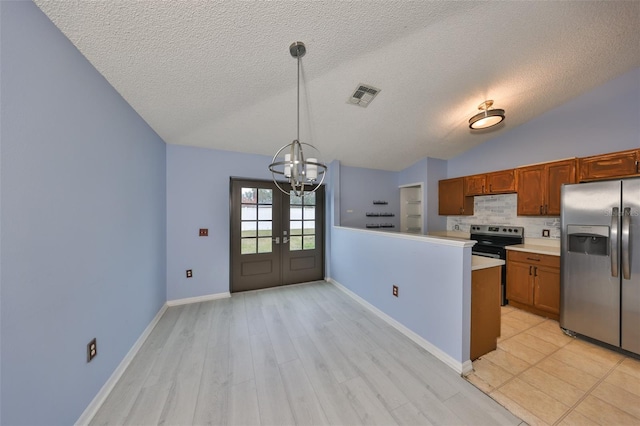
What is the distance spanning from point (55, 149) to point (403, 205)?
511 centimetres

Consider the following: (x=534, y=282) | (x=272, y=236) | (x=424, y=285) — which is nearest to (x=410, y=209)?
(x=534, y=282)

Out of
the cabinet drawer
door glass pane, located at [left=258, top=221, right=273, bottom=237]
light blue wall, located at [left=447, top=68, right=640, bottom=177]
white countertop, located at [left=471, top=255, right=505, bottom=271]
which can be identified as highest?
light blue wall, located at [left=447, top=68, right=640, bottom=177]

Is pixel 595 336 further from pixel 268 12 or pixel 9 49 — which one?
pixel 9 49

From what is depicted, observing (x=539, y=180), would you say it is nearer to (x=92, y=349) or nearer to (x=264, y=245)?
(x=264, y=245)

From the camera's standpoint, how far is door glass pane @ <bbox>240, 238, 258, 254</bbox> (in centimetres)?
360

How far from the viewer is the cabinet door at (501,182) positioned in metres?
3.27

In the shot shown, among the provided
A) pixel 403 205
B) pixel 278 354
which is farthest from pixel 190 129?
pixel 403 205

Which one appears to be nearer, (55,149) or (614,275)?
(55,149)

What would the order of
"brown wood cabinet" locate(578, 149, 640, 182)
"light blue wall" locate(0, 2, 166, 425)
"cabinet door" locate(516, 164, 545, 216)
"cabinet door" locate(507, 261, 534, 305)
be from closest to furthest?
"light blue wall" locate(0, 2, 166, 425)
"brown wood cabinet" locate(578, 149, 640, 182)
"cabinet door" locate(507, 261, 534, 305)
"cabinet door" locate(516, 164, 545, 216)

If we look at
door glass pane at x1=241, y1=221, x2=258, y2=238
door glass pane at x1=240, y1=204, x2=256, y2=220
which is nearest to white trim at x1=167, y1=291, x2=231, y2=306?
door glass pane at x1=241, y1=221, x2=258, y2=238

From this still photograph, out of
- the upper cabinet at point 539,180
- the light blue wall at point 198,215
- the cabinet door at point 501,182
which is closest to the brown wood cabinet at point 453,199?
the upper cabinet at point 539,180

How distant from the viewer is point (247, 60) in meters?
1.73

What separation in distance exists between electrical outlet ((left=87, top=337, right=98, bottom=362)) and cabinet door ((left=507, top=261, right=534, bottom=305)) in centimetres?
467

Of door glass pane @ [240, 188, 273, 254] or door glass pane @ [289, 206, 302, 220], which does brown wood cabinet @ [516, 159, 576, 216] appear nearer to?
door glass pane @ [289, 206, 302, 220]
